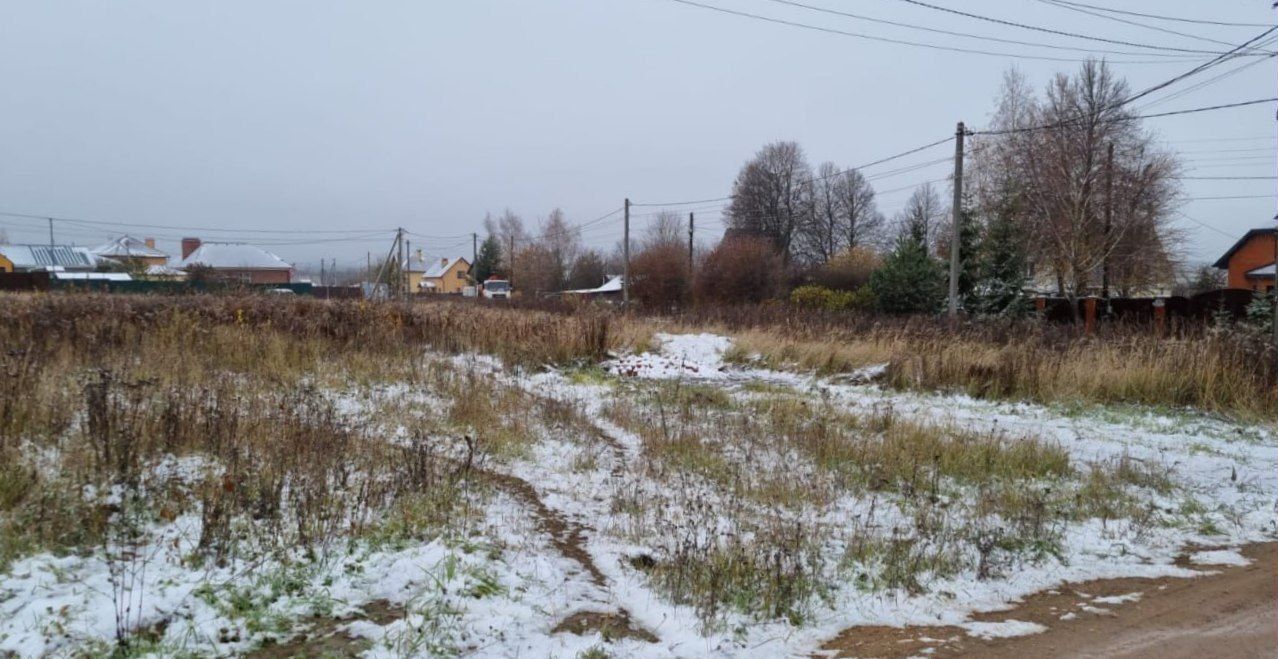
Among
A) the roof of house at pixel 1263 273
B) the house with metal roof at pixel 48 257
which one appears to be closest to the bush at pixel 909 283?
the roof of house at pixel 1263 273

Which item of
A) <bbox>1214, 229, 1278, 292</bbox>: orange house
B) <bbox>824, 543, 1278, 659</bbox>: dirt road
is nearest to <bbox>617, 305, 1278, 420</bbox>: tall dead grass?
<bbox>824, 543, 1278, 659</bbox>: dirt road

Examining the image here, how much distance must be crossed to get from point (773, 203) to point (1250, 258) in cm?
2844

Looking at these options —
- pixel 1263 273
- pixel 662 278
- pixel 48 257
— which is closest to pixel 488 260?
pixel 48 257

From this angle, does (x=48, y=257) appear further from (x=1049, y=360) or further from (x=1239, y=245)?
(x=1239, y=245)

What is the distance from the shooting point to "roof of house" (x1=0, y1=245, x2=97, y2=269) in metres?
64.2

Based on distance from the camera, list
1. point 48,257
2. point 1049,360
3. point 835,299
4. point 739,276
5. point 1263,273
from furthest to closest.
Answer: point 48,257
point 1263,273
point 739,276
point 835,299
point 1049,360

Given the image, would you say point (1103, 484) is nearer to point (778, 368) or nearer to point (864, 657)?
point (864, 657)

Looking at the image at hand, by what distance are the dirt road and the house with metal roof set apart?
75.6 m

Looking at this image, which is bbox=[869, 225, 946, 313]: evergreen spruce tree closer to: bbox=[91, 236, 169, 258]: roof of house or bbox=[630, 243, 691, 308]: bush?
bbox=[630, 243, 691, 308]: bush

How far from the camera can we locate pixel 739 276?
113 ft

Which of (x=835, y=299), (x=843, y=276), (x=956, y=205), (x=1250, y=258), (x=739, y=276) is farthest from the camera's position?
(x=1250, y=258)

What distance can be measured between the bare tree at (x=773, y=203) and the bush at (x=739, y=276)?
19.5m

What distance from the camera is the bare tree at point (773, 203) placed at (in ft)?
180

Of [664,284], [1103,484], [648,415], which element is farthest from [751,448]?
[664,284]
